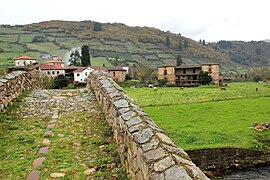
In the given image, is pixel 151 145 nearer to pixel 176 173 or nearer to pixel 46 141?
pixel 176 173

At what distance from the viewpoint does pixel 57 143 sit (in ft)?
18.9

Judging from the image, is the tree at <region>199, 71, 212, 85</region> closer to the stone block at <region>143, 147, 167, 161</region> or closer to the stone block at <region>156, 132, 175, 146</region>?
the stone block at <region>156, 132, 175, 146</region>

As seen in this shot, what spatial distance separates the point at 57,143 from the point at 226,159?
48.8 feet

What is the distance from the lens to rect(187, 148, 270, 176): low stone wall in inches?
677

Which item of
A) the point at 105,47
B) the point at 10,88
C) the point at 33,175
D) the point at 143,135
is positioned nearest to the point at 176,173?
the point at 143,135

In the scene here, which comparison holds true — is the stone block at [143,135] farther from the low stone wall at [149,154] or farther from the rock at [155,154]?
the rock at [155,154]

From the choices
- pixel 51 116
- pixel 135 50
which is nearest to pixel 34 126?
pixel 51 116

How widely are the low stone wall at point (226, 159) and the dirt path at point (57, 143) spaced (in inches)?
432

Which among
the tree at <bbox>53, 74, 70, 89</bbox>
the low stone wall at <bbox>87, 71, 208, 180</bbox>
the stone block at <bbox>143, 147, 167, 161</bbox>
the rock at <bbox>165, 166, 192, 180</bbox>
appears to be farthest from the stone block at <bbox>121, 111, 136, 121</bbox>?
the tree at <bbox>53, 74, 70, 89</bbox>

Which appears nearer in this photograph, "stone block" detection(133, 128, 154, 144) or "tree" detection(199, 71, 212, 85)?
"stone block" detection(133, 128, 154, 144)

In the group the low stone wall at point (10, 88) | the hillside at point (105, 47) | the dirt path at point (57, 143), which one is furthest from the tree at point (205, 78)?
the dirt path at point (57, 143)

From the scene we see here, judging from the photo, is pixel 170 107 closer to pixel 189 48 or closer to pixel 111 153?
pixel 111 153

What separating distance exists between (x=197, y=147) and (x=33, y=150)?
13.8 metres

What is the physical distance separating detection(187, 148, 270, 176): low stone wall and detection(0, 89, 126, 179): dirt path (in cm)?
1096
